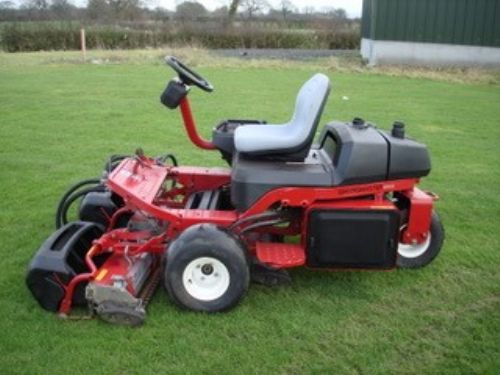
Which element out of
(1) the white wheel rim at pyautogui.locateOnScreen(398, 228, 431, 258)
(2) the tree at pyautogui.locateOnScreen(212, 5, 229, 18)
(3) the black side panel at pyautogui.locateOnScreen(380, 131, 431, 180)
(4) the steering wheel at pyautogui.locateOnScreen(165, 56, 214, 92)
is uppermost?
(2) the tree at pyautogui.locateOnScreen(212, 5, 229, 18)

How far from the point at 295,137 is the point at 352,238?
2.26 feet

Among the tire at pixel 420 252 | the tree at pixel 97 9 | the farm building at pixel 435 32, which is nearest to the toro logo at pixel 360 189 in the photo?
the tire at pixel 420 252

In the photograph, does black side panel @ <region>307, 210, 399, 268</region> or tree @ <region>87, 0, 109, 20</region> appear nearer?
black side panel @ <region>307, 210, 399, 268</region>

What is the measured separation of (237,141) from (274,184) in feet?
1.29

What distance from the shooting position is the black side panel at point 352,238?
3395 millimetres

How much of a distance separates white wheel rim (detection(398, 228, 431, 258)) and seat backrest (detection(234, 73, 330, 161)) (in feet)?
3.25

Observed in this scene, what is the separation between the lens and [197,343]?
312cm

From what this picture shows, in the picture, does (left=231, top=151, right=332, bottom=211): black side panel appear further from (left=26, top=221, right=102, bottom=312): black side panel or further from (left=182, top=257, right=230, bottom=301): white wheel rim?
(left=26, top=221, right=102, bottom=312): black side panel

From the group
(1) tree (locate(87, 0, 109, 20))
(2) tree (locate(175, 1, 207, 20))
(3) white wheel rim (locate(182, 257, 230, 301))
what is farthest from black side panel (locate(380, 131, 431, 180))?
(1) tree (locate(87, 0, 109, 20))

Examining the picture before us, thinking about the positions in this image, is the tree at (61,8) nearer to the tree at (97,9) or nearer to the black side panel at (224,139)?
the tree at (97,9)

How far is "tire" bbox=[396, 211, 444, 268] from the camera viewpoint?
3926 millimetres

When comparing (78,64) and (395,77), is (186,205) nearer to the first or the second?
(395,77)

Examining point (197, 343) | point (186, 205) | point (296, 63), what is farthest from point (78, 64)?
point (197, 343)

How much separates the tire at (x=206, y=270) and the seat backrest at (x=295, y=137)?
57 cm
